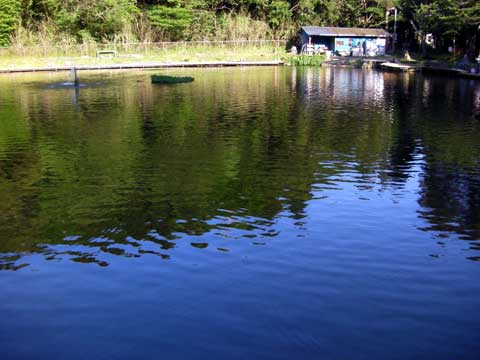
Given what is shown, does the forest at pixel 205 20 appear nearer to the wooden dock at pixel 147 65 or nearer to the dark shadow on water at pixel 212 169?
the wooden dock at pixel 147 65

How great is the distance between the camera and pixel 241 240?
9531 millimetres

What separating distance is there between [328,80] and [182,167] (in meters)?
28.0

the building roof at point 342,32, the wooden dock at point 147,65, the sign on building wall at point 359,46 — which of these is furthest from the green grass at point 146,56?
the sign on building wall at point 359,46

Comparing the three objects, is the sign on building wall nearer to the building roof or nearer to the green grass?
the building roof

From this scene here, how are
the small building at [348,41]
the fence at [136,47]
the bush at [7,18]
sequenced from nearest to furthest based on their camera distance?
the bush at [7,18]
the fence at [136,47]
the small building at [348,41]

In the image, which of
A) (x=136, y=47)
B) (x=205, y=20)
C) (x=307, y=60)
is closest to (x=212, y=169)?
(x=307, y=60)

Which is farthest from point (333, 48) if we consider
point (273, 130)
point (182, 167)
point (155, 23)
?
point (182, 167)

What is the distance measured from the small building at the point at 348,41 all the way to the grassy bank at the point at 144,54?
3.89 metres

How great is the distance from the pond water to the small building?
4426 cm

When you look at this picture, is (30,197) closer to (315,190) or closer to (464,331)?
(315,190)

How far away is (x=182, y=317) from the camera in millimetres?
6980

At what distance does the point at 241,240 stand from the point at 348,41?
59.5 meters

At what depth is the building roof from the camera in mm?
61969

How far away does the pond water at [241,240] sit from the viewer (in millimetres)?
6543
